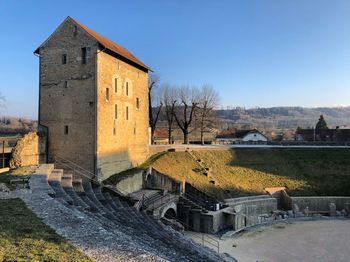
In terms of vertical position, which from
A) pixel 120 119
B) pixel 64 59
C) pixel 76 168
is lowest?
pixel 76 168

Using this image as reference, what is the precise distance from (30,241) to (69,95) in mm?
19346

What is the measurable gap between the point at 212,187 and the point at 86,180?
1379 cm

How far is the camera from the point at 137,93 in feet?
110

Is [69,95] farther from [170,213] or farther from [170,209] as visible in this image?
[170,213]

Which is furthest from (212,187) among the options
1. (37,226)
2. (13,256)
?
(13,256)

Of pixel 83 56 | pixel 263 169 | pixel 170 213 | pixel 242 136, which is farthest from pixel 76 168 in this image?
pixel 242 136

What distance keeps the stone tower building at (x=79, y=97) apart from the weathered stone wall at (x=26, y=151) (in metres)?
1.64

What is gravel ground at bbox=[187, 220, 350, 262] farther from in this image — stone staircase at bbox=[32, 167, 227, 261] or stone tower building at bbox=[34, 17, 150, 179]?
stone tower building at bbox=[34, 17, 150, 179]

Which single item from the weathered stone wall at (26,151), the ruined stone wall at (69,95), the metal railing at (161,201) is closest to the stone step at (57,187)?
the weathered stone wall at (26,151)

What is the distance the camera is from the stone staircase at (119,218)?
35.1 feet

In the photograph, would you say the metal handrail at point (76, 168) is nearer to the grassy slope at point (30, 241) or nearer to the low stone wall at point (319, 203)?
the grassy slope at point (30, 241)

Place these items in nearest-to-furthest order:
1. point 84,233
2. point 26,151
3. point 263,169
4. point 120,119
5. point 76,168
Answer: point 84,233
point 26,151
point 76,168
point 120,119
point 263,169

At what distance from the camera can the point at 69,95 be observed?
26.5 m

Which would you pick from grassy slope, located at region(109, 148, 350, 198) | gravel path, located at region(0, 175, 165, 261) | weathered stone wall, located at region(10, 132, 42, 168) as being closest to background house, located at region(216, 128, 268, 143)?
grassy slope, located at region(109, 148, 350, 198)
